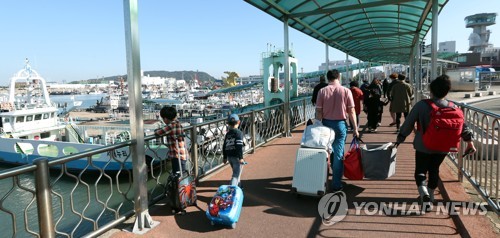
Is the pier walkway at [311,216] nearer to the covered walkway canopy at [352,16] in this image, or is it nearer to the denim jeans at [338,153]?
the denim jeans at [338,153]

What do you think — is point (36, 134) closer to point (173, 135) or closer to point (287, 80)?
point (287, 80)

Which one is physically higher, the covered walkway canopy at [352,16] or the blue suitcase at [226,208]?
the covered walkway canopy at [352,16]

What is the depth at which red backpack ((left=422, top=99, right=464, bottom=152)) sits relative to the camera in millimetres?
Answer: 3393

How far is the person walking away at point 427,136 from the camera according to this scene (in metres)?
3.52

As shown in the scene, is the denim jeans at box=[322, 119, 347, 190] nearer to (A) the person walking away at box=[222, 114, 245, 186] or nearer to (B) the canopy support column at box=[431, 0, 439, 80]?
(A) the person walking away at box=[222, 114, 245, 186]

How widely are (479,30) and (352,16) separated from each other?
12164 centimetres

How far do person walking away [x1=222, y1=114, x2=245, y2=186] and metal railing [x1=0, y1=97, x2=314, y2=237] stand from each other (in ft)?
2.75

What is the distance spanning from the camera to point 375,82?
920 centimetres

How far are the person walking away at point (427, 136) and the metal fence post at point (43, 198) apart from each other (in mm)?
3787

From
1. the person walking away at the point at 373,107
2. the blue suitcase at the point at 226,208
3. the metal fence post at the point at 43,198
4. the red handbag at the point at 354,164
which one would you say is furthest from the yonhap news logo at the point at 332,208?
the person walking away at the point at 373,107

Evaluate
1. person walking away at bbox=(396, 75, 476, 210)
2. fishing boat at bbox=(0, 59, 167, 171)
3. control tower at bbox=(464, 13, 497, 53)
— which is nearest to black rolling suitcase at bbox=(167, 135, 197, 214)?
person walking away at bbox=(396, 75, 476, 210)

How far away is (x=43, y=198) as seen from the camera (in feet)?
9.05

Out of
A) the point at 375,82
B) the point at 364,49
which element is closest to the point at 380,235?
the point at 375,82

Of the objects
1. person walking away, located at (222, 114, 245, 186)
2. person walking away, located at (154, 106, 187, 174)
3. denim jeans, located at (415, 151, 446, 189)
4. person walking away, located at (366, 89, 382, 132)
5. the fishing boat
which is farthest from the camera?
the fishing boat
